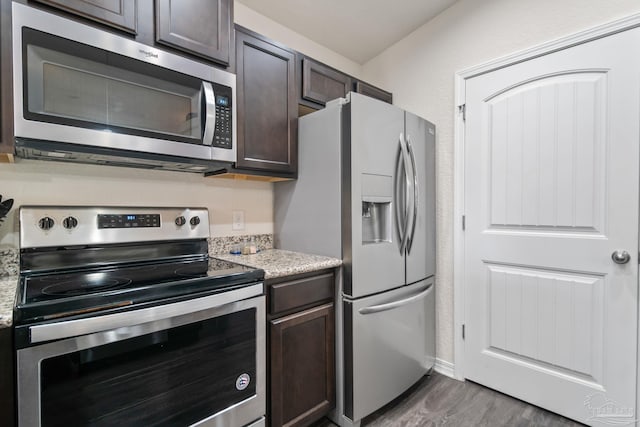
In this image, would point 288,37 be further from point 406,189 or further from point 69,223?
point 69,223

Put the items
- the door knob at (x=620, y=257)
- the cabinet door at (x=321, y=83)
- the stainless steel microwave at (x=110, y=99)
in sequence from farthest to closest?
the cabinet door at (x=321, y=83) < the door knob at (x=620, y=257) < the stainless steel microwave at (x=110, y=99)

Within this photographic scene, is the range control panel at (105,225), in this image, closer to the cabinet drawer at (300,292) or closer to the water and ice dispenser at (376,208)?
the cabinet drawer at (300,292)

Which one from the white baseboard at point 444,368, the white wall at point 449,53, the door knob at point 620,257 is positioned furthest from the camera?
the white baseboard at point 444,368

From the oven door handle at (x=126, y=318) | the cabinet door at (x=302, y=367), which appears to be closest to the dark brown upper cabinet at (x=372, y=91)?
the cabinet door at (x=302, y=367)

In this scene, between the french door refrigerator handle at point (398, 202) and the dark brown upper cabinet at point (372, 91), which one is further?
the dark brown upper cabinet at point (372, 91)

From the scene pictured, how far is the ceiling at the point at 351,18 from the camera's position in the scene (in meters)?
2.10

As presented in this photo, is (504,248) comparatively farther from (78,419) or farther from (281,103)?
(78,419)

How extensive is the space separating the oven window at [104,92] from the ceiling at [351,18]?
1097 mm

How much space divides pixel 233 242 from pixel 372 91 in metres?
1.51

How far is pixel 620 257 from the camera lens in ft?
5.11

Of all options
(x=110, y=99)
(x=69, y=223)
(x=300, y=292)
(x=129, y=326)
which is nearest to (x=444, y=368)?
(x=300, y=292)

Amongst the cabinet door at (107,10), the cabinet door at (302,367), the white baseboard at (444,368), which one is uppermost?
the cabinet door at (107,10)

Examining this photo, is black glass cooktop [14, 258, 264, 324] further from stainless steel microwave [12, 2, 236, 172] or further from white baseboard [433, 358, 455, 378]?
white baseboard [433, 358, 455, 378]

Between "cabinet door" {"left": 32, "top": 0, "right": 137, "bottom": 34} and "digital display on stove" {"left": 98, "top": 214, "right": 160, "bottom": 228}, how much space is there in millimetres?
823
